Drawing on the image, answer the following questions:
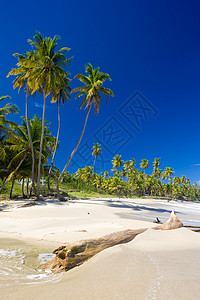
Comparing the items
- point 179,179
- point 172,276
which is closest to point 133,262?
point 172,276

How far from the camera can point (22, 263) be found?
7.78ft

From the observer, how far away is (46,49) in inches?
581

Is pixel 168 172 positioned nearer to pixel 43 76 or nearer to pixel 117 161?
pixel 117 161

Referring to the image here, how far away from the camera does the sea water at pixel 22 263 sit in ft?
6.02

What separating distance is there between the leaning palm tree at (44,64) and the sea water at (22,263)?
38.6 feet

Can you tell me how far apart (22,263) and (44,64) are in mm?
15893

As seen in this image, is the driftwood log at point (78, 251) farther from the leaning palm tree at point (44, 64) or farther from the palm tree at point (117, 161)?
the palm tree at point (117, 161)

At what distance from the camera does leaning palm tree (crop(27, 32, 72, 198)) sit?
1389 centimetres

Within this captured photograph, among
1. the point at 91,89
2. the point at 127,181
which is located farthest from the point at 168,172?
the point at 91,89

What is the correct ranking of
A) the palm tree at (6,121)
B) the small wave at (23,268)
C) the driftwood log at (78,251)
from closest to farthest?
1. the small wave at (23,268)
2. the driftwood log at (78,251)
3. the palm tree at (6,121)

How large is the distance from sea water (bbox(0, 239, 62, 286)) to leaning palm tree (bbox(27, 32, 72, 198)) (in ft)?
38.6

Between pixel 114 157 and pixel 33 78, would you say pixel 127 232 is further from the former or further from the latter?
pixel 114 157

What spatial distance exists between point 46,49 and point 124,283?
725 inches

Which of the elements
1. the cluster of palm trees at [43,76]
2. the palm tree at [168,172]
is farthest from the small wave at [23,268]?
the palm tree at [168,172]
